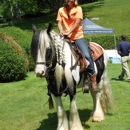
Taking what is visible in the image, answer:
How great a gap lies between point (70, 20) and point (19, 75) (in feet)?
24.7

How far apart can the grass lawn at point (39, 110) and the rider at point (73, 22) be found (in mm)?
1648

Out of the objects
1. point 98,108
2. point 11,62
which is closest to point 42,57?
point 98,108

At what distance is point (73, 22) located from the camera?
5645 mm

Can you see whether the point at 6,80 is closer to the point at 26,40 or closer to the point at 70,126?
the point at 26,40

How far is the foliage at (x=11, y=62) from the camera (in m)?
12.2

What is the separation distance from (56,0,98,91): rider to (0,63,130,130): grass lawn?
1.65 meters

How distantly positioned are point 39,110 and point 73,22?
333 cm

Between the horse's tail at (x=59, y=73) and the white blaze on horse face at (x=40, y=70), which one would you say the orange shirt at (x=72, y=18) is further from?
the white blaze on horse face at (x=40, y=70)

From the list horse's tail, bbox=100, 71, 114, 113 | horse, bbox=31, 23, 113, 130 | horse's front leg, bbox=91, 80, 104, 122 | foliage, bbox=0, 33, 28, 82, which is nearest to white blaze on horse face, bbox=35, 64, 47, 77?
horse, bbox=31, 23, 113, 130

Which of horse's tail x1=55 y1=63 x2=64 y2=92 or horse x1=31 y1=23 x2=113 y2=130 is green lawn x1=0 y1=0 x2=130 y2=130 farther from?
horse's tail x1=55 y1=63 x2=64 y2=92

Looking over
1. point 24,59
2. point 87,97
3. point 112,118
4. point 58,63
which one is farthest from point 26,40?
point 58,63

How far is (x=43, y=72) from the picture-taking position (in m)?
4.66

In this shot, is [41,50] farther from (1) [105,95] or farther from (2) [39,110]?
(2) [39,110]

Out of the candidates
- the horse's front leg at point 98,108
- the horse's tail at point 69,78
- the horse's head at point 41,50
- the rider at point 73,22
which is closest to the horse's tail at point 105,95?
the horse's front leg at point 98,108
